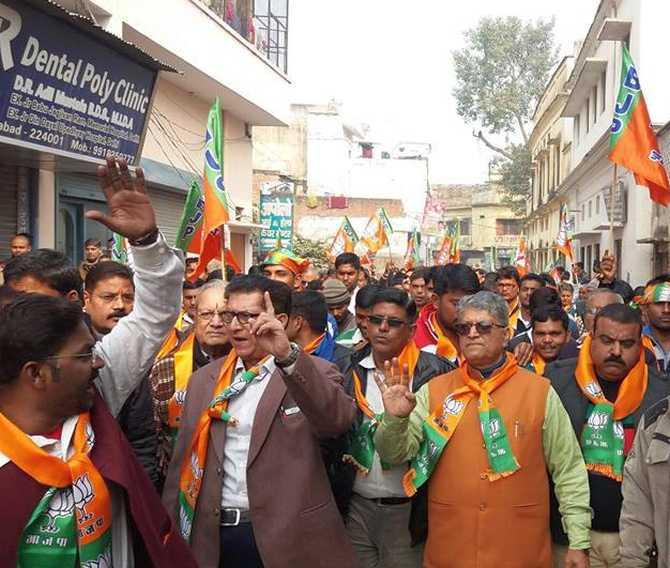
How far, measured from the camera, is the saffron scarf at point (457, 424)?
10.9 ft

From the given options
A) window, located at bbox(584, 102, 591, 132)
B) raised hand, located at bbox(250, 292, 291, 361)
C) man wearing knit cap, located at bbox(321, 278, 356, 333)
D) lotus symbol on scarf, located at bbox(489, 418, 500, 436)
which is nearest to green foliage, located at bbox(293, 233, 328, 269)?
window, located at bbox(584, 102, 591, 132)

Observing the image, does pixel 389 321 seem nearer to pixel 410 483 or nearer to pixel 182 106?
pixel 410 483

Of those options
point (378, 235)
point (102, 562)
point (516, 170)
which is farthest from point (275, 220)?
point (516, 170)

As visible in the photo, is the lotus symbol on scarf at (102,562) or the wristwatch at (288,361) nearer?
the lotus symbol on scarf at (102,562)

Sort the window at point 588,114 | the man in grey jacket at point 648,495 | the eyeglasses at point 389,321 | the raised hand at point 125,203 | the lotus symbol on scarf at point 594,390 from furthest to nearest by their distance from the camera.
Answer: the window at point 588,114 → the eyeglasses at point 389,321 → the lotus symbol on scarf at point 594,390 → the man in grey jacket at point 648,495 → the raised hand at point 125,203

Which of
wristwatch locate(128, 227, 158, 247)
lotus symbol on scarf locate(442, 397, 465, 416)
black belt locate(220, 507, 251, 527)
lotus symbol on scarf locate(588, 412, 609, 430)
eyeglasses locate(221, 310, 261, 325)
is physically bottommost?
black belt locate(220, 507, 251, 527)

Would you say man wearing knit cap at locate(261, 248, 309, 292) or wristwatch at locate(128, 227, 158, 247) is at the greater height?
wristwatch at locate(128, 227, 158, 247)

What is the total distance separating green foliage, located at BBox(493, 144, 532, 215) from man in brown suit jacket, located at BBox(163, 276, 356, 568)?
146ft

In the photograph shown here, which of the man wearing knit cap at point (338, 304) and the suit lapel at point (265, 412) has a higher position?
the man wearing knit cap at point (338, 304)

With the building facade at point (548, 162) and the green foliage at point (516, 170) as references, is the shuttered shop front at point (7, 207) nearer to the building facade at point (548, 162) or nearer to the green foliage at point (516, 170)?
the building facade at point (548, 162)

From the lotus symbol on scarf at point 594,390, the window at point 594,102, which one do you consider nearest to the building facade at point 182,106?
the lotus symbol on scarf at point 594,390

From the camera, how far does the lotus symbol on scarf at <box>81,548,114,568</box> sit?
213 cm

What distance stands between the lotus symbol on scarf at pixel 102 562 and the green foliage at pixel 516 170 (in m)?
45.5

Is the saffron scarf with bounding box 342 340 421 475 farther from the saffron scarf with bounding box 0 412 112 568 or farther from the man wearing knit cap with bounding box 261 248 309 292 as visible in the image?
the man wearing knit cap with bounding box 261 248 309 292
